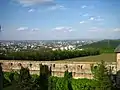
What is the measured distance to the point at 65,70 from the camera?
27688 millimetres

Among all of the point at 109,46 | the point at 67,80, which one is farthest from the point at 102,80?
the point at 109,46

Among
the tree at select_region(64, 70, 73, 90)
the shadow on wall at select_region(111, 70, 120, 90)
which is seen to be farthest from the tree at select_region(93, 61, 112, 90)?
the tree at select_region(64, 70, 73, 90)

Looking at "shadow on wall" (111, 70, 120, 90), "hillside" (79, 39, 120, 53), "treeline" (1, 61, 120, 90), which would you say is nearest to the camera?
"treeline" (1, 61, 120, 90)

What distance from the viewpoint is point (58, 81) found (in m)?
26.3

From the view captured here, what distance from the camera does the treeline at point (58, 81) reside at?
2217cm

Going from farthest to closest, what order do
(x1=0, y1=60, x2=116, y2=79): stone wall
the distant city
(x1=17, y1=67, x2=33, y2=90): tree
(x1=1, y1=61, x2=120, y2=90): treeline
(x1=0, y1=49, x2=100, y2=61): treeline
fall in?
the distant city, (x1=0, y1=49, x2=100, y2=61): treeline, (x1=0, y1=60, x2=116, y2=79): stone wall, (x1=17, y1=67, x2=33, y2=90): tree, (x1=1, y1=61, x2=120, y2=90): treeline

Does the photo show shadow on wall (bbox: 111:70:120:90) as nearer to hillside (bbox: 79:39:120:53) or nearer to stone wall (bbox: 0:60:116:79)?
stone wall (bbox: 0:60:116:79)

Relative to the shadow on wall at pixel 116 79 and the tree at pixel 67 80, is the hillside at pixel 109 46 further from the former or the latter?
the tree at pixel 67 80

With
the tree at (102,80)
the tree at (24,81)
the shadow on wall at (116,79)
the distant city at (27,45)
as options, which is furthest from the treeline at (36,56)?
the tree at (102,80)

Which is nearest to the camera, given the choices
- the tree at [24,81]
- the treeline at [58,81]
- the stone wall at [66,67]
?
the treeline at [58,81]

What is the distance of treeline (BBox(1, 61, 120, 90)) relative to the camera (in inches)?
873

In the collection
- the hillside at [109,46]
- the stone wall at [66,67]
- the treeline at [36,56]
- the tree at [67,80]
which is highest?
the hillside at [109,46]

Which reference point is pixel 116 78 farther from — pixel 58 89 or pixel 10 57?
pixel 10 57

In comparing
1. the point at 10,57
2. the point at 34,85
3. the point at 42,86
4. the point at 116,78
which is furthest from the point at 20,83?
the point at 10,57
